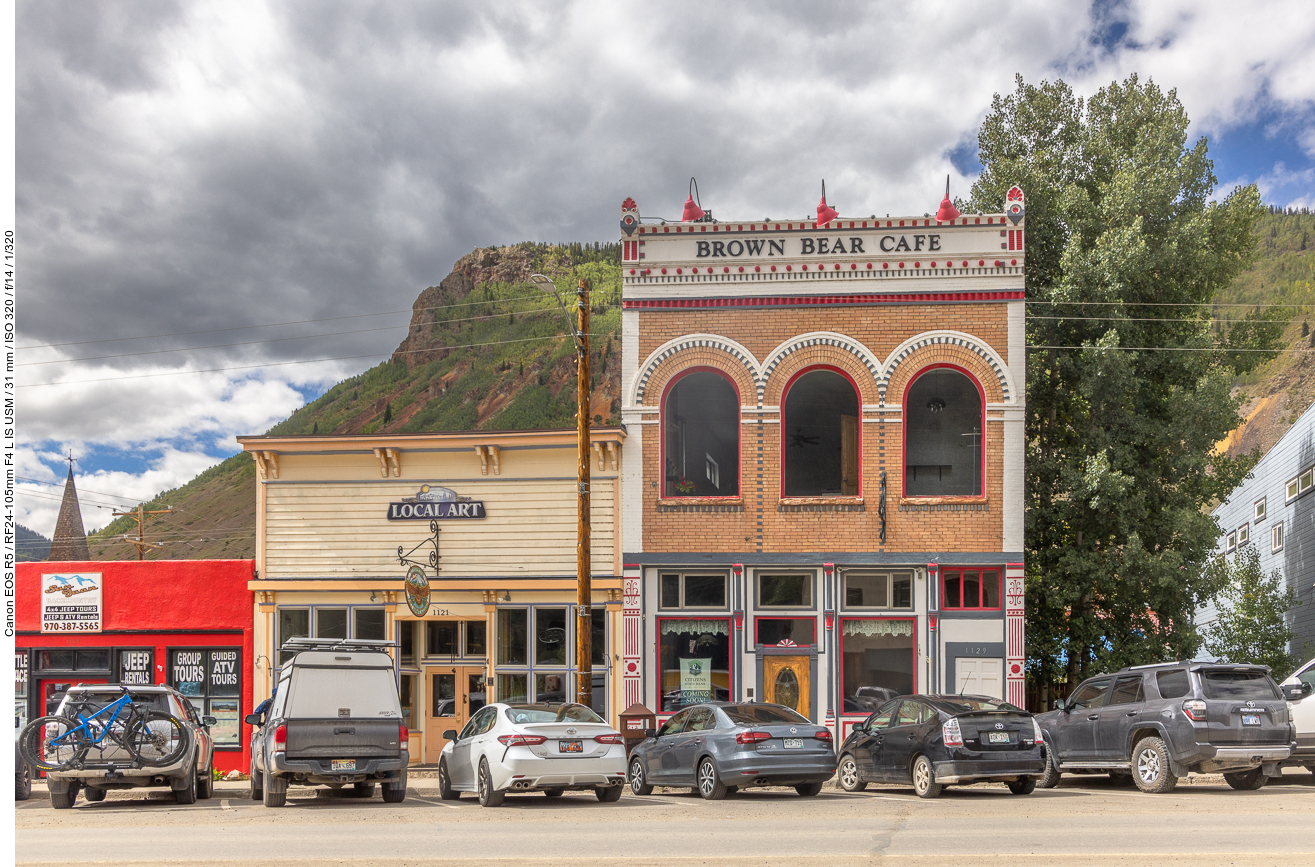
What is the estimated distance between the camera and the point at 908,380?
23469 mm

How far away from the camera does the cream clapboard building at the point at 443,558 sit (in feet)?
79.1

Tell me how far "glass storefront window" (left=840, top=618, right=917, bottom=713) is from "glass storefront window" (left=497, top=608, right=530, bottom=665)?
642 cm

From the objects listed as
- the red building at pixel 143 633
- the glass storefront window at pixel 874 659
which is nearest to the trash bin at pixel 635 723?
the glass storefront window at pixel 874 659

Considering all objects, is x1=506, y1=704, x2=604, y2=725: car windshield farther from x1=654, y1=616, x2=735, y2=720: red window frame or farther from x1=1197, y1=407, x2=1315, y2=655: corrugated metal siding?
x1=1197, y1=407, x2=1315, y2=655: corrugated metal siding

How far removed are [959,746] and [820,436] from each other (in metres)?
9.51

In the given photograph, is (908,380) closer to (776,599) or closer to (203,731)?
(776,599)

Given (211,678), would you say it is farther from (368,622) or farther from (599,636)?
(599,636)

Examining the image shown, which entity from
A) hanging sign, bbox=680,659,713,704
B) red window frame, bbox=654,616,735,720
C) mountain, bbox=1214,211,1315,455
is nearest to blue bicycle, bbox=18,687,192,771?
red window frame, bbox=654,616,735,720

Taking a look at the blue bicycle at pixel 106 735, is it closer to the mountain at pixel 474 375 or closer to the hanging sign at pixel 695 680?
the hanging sign at pixel 695 680

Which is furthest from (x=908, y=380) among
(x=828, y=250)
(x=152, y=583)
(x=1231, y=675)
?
(x=152, y=583)

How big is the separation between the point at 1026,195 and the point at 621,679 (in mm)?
13797

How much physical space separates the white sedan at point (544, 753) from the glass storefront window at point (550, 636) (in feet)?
25.6

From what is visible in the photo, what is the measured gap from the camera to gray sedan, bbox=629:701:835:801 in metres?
15.6

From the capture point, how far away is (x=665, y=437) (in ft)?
78.5
